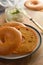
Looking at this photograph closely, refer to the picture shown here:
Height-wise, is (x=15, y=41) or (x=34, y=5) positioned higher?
(x=34, y=5)

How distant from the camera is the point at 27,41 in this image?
664 mm

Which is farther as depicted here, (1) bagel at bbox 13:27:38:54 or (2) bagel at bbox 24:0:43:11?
(2) bagel at bbox 24:0:43:11

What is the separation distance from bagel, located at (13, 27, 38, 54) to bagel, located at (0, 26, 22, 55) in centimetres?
2

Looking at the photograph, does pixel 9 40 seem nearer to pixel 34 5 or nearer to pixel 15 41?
pixel 15 41

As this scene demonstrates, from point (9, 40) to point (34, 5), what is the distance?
1.55 ft

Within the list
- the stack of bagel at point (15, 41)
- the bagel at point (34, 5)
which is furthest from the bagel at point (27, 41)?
the bagel at point (34, 5)

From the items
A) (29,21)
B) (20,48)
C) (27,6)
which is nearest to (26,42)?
(20,48)

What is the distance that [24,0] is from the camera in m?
1.13

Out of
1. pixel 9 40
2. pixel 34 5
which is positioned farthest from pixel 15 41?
pixel 34 5

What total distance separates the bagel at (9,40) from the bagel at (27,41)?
19 millimetres

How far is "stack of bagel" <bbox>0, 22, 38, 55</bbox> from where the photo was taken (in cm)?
64

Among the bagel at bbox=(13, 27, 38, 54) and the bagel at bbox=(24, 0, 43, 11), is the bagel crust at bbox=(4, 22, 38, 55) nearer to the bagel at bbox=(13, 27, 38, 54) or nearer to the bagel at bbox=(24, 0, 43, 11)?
the bagel at bbox=(13, 27, 38, 54)

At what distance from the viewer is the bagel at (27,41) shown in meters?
0.64

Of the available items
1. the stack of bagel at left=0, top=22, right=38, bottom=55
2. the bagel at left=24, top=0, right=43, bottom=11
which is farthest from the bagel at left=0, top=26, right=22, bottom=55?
the bagel at left=24, top=0, right=43, bottom=11
